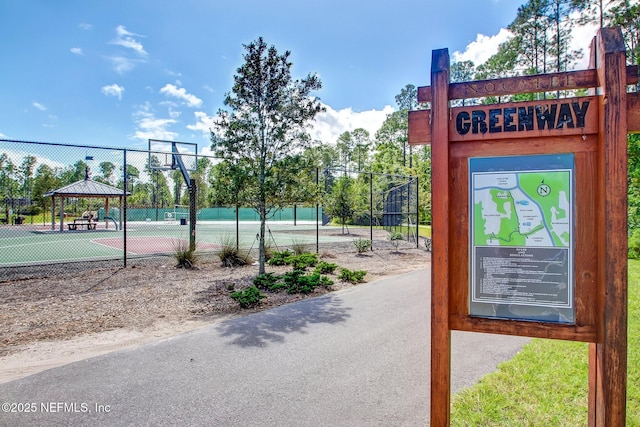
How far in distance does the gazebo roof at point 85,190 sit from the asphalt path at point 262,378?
18207 millimetres

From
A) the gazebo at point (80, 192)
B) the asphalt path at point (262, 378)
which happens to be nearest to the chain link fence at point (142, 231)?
the gazebo at point (80, 192)

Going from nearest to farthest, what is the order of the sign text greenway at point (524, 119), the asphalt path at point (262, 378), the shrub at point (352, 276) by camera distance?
1. the sign text greenway at point (524, 119)
2. the asphalt path at point (262, 378)
3. the shrub at point (352, 276)

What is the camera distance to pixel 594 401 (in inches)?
82.0

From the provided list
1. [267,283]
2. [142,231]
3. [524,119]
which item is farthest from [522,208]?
[142,231]

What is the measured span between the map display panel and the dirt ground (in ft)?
13.0

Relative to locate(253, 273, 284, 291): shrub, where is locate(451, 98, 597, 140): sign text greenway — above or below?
above

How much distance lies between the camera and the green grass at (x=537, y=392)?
2619mm

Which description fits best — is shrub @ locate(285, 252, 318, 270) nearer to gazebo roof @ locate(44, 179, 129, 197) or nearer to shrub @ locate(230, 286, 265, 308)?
shrub @ locate(230, 286, 265, 308)

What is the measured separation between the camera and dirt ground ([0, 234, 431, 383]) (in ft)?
13.4

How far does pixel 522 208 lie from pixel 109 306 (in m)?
6.03

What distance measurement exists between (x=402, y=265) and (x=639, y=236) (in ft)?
30.0

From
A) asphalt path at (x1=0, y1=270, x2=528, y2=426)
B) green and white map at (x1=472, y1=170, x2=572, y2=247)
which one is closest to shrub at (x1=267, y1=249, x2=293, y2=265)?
asphalt path at (x1=0, y1=270, x2=528, y2=426)

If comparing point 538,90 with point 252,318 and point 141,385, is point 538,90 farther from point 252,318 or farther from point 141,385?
point 252,318

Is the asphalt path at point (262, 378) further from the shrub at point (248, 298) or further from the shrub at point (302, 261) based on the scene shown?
the shrub at point (302, 261)
